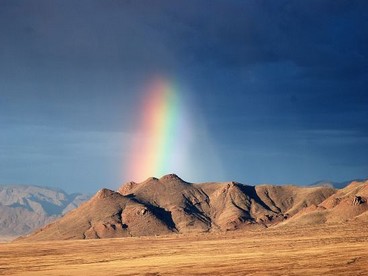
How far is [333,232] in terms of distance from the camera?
17688 cm

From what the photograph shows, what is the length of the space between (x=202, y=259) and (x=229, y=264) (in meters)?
13.0

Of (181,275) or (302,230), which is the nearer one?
(181,275)

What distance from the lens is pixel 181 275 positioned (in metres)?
85.6

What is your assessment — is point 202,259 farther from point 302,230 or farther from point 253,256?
point 302,230

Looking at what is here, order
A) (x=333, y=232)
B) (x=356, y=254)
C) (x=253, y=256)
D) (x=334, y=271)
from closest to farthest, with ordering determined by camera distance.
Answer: (x=334, y=271), (x=356, y=254), (x=253, y=256), (x=333, y=232)

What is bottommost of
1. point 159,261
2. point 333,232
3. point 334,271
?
point 334,271

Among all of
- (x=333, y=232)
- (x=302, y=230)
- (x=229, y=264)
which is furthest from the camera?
(x=302, y=230)

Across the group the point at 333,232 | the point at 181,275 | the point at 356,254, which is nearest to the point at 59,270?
the point at 181,275

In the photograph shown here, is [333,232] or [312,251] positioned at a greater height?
[333,232]

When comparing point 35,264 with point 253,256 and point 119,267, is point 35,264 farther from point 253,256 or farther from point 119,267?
point 253,256

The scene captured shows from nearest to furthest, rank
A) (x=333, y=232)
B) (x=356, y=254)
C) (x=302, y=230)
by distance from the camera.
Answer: (x=356, y=254) → (x=333, y=232) → (x=302, y=230)

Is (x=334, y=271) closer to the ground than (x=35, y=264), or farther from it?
closer to the ground

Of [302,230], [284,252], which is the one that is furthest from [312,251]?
[302,230]

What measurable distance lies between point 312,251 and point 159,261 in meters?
33.0
